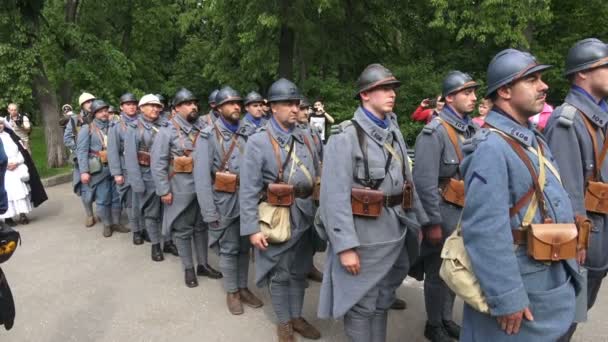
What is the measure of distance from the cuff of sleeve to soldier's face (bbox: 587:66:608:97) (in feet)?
4.84

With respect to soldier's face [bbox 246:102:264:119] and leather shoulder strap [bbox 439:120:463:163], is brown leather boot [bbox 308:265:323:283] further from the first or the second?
leather shoulder strap [bbox 439:120:463:163]

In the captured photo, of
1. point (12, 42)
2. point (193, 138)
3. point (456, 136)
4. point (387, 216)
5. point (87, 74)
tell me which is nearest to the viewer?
point (387, 216)

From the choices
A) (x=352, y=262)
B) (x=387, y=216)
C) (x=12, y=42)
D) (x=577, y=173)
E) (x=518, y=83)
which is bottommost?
(x=352, y=262)

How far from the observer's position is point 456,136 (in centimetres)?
380

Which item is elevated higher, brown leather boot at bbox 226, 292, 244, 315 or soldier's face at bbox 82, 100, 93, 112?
soldier's face at bbox 82, 100, 93, 112

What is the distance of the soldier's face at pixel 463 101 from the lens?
390cm

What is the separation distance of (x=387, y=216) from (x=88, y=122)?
20.9ft

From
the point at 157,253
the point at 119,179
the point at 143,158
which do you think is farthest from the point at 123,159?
the point at 157,253

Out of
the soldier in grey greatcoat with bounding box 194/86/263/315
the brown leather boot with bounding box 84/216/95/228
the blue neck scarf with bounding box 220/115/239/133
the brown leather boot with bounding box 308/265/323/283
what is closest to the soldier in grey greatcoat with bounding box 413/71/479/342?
the brown leather boot with bounding box 308/265/323/283

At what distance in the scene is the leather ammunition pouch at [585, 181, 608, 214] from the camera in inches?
108

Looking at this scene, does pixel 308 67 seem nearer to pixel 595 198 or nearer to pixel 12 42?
pixel 12 42

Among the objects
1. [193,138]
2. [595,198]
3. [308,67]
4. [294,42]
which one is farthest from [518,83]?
[308,67]

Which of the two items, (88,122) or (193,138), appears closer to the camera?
(193,138)

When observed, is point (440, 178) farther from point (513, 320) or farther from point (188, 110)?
point (188, 110)
